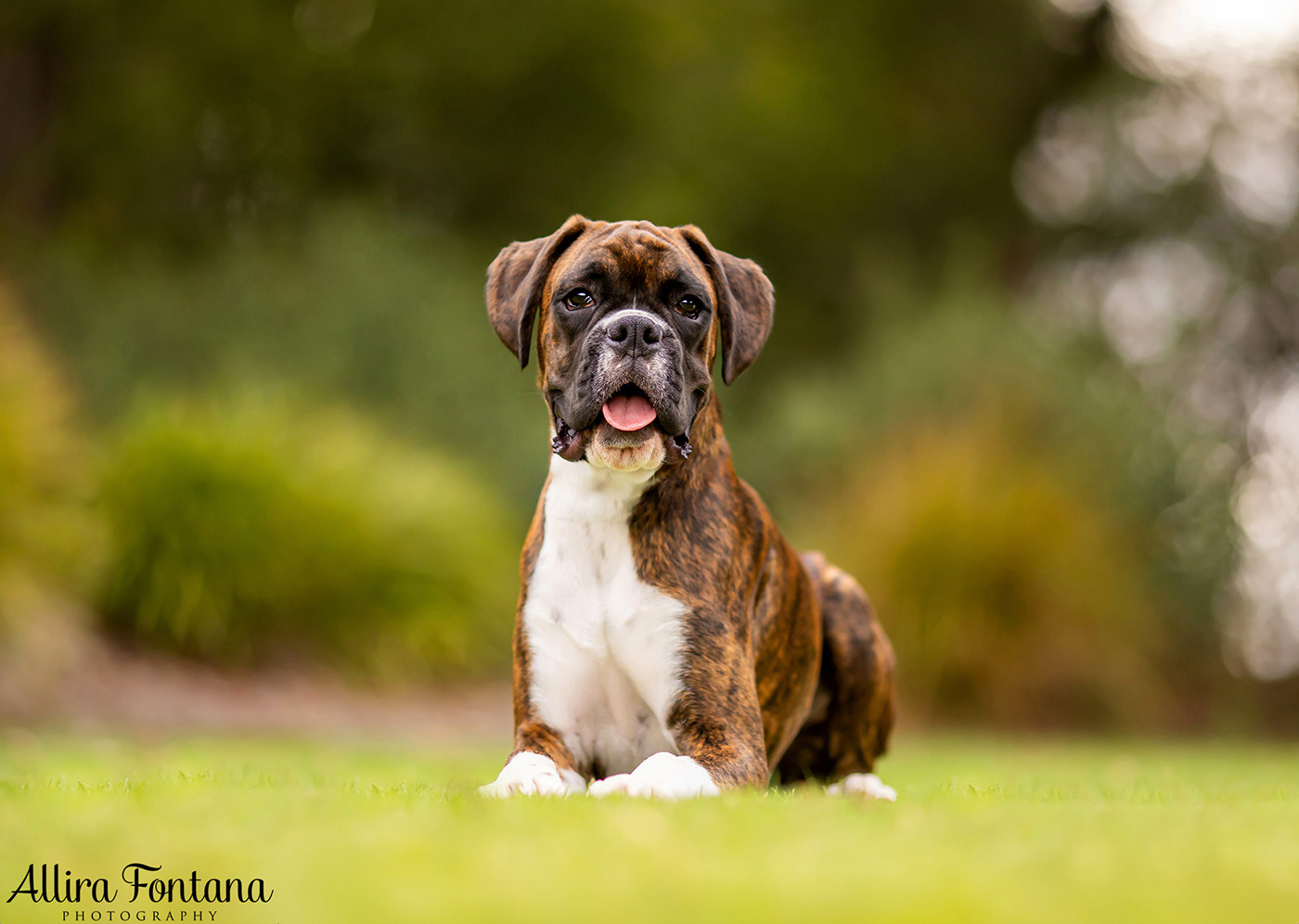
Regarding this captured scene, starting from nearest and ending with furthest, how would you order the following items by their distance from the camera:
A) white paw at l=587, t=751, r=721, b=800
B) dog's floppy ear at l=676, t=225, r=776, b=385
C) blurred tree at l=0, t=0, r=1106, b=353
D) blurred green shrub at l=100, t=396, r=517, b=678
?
white paw at l=587, t=751, r=721, b=800
dog's floppy ear at l=676, t=225, r=776, b=385
blurred green shrub at l=100, t=396, r=517, b=678
blurred tree at l=0, t=0, r=1106, b=353

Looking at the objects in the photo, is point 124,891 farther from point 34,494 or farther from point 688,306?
point 34,494

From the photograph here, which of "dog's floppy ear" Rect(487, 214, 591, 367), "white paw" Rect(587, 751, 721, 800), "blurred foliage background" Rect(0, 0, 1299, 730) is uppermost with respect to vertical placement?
"blurred foliage background" Rect(0, 0, 1299, 730)

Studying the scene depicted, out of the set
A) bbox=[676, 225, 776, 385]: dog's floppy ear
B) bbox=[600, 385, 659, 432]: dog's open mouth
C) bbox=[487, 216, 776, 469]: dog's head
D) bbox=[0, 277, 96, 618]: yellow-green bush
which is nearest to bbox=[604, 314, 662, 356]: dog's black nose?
bbox=[487, 216, 776, 469]: dog's head

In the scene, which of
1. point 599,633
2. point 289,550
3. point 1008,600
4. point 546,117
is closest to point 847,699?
point 599,633

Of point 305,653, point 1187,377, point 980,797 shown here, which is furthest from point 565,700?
point 1187,377

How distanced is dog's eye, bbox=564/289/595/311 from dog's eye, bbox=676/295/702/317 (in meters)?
0.27

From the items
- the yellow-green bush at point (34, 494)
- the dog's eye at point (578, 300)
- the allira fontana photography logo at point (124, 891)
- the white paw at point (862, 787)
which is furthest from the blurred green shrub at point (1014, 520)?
the allira fontana photography logo at point (124, 891)

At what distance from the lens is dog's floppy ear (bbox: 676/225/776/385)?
4.18 metres

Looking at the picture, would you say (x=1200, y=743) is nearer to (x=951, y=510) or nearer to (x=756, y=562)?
(x=951, y=510)

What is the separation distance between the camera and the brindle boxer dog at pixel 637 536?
148 inches

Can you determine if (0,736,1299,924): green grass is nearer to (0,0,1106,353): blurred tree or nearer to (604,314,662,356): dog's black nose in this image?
(604,314,662,356): dog's black nose

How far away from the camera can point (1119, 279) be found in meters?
18.3

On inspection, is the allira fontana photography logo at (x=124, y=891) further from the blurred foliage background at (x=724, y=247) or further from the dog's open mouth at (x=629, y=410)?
the blurred foliage background at (x=724, y=247)

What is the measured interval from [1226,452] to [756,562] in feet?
33.0
